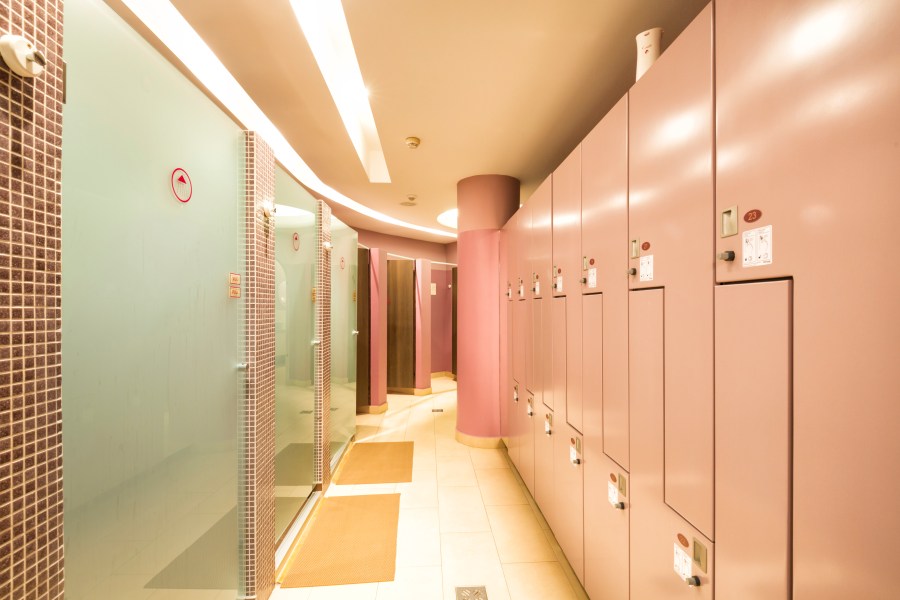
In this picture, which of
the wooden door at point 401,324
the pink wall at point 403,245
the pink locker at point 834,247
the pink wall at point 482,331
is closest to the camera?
the pink locker at point 834,247

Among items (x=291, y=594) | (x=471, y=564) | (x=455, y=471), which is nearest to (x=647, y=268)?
(x=471, y=564)

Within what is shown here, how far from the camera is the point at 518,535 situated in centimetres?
240

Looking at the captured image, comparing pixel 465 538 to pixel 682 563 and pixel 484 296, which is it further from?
pixel 484 296

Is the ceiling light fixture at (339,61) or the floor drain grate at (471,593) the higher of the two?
the ceiling light fixture at (339,61)

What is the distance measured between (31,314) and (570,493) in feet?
→ 7.31

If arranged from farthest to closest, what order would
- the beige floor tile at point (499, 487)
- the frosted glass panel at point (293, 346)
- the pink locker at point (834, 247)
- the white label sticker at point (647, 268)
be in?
the beige floor tile at point (499, 487), the frosted glass panel at point (293, 346), the white label sticker at point (647, 268), the pink locker at point (834, 247)

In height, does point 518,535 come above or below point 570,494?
below

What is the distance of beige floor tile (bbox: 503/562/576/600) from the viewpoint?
1.90 m

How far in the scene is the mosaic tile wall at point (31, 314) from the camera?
A: 2.44 ft

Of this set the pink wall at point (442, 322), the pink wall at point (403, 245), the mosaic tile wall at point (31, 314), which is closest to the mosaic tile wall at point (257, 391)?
the mosaic tile wall at point (31, 314)

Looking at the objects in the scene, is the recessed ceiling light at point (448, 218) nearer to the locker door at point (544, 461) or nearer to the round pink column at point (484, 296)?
the round pink column at point (484, 296)

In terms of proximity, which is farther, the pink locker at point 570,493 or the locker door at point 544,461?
the locker door at point 544,461

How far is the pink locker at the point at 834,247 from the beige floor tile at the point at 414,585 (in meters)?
1.74

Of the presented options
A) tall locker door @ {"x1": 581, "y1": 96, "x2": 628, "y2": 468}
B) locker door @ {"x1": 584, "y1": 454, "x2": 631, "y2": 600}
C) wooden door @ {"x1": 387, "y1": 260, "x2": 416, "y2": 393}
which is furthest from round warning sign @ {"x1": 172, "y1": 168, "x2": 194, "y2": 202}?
wooden door @ {"x1": 387, "y1": 260, "x2": 416, "y2": 393}
